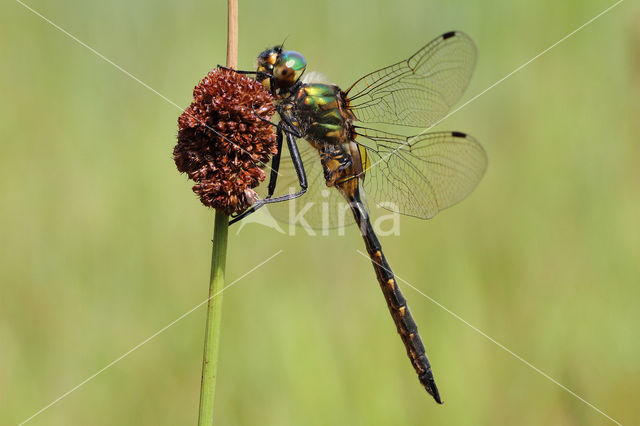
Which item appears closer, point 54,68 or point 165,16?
point 54,68

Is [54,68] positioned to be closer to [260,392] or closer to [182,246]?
[182,246]

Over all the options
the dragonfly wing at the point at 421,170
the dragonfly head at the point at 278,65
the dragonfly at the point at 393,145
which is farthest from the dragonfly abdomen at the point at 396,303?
the dragonfly head at the point at 278,65

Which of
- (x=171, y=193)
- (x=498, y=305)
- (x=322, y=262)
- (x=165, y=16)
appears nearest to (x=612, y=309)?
(x=498, y=305)

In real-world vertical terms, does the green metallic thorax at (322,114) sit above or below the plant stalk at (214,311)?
above

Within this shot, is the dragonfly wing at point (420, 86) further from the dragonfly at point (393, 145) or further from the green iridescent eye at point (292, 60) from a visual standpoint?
the green iridescent eye at point (292, 60)

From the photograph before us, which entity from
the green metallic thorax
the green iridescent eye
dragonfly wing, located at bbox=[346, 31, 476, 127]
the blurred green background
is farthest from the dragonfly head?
the blurred green background
